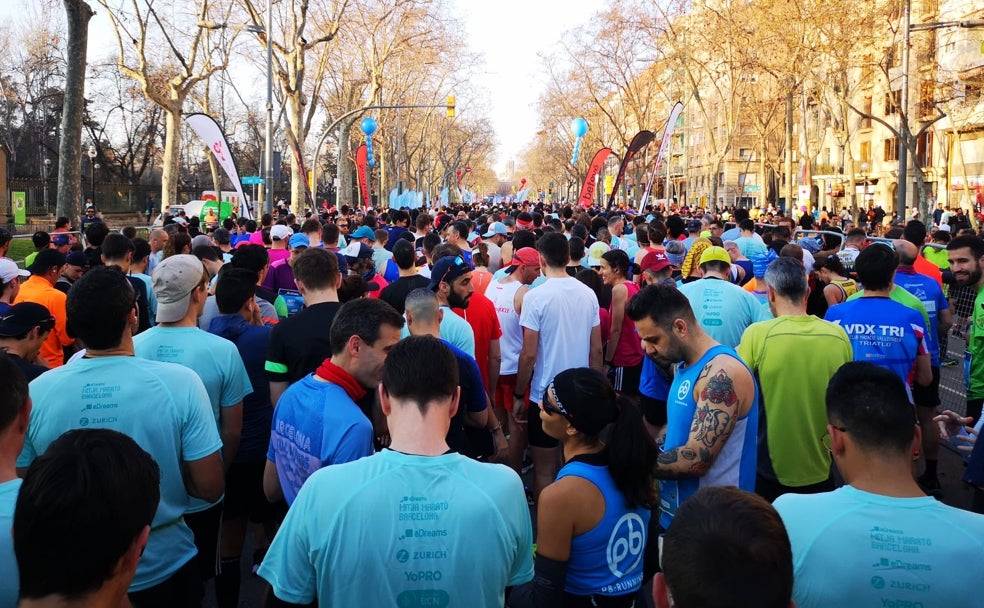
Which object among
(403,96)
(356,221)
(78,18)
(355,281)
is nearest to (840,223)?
(356,221)

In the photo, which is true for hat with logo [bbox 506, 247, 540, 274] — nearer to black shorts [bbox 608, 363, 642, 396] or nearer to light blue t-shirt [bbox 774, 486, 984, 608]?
black shorts [bbox 608, 363, 642, 396]

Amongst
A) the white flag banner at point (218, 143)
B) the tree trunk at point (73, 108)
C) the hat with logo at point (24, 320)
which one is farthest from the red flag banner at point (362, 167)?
the hat with logo at point (24, 320)

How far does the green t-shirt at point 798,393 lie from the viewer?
4.13m

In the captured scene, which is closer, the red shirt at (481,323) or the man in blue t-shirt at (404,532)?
the man in blue t-shirt at (404,532)

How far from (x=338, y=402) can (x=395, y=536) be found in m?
0.96

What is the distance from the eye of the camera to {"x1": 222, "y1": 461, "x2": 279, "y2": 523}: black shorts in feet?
15.1

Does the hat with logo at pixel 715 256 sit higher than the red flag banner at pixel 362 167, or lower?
lower

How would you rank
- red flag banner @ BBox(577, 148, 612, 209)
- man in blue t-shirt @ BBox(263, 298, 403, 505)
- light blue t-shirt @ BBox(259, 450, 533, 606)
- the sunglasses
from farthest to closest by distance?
1. red flag banner @ BBox(577, 148, 612, 209)
2. man in blue t-shirt @ BBox(263, 298, 403, 505)
3. the sunglasses
4. light blue t-shirt @ BBox(259, 450, 533, 606)

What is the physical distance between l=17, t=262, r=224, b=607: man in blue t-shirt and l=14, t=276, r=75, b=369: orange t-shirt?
2.48 meters

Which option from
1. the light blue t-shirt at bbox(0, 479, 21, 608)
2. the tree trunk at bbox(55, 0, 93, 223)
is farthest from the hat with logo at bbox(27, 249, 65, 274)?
the tree trunk at bbox(55, 0, 93, 223)

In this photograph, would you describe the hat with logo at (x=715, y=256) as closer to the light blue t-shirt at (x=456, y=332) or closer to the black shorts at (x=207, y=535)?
the light blue t-shirt at (x=456, y=332)

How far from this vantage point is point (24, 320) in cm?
412

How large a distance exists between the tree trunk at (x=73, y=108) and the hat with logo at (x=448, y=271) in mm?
12480

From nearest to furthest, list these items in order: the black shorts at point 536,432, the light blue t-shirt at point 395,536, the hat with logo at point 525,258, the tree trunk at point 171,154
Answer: the light blue t-shirt at point 395,536
the black shorts at point 536,432
the hat with logo at point 525,258
the tree trunk at point 171,154
